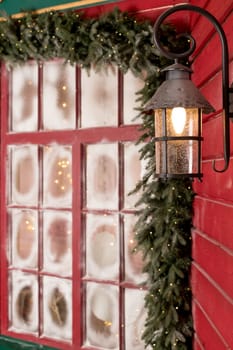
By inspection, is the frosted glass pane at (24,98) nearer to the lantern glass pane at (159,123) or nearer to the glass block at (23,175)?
the glass block at (23,175)

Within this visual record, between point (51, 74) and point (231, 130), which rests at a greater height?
point (51, 74)

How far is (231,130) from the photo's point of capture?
5.82 ft

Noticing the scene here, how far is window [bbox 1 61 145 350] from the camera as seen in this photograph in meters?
3.10

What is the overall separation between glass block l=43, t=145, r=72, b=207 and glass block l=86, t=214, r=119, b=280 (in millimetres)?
259

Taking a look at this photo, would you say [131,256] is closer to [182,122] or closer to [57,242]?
[57,242]

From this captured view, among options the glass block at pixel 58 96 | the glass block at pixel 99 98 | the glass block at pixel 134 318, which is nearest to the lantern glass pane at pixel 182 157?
the glass block at pixel 99 98

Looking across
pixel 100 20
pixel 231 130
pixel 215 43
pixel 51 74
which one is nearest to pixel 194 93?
pixel 231 130

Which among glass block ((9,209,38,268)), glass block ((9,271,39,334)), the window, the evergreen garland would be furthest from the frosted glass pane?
glass block ((9,271,39,334))

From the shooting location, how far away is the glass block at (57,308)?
10.8 feet

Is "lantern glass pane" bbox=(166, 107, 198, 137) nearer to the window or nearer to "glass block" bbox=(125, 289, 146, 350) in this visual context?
the window

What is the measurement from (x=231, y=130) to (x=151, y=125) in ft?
3.28

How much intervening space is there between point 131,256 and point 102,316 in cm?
50

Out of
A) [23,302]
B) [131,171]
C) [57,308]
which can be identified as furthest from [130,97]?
[23,302]

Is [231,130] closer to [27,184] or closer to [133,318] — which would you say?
[133,318]
